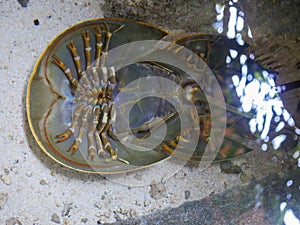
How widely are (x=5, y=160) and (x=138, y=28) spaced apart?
2.54ft

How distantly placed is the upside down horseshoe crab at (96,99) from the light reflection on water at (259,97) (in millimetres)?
175

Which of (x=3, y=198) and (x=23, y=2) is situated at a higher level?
(x=23, y=2)

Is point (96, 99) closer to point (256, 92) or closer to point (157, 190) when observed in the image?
point (157, 190)

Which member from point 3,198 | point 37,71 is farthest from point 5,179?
point 37,71

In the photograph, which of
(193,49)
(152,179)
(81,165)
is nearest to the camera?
(81,165)

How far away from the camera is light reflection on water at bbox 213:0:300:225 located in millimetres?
1937

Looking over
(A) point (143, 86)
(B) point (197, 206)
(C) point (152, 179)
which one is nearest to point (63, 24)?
(A) point (143, 86)

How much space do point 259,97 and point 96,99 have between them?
77 cm

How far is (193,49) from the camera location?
71.8 inches

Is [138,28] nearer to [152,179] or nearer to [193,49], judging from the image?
[193,49]

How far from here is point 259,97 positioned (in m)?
2.02

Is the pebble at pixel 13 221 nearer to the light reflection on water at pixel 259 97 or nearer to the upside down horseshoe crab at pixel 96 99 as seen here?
the upside down horseshoe crab at pixel 96 99

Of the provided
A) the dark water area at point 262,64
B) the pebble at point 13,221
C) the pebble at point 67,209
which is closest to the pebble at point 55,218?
the pebble at point 67,209

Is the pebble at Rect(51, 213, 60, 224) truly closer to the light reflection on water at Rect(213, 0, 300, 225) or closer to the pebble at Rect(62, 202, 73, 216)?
the pebble at Rect(62, 202, 73, 216)
